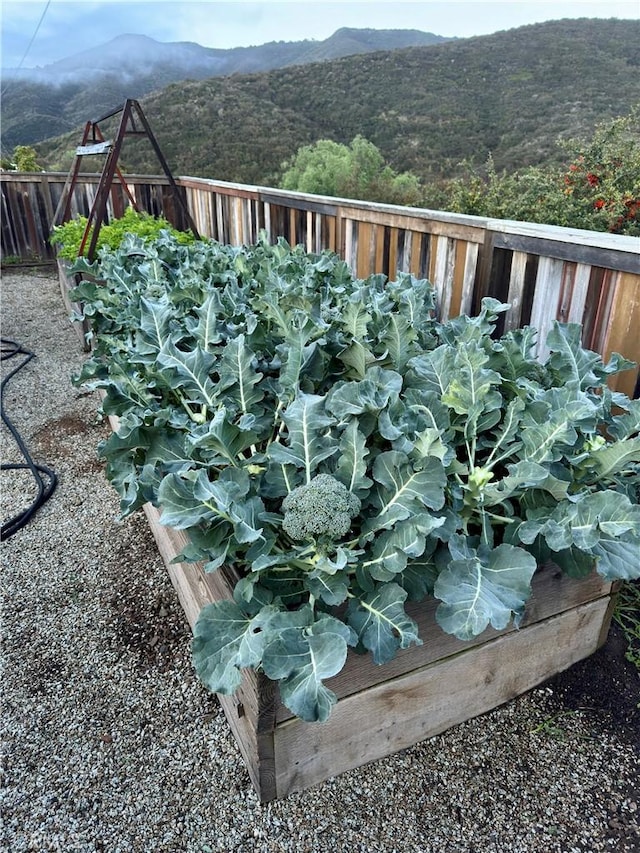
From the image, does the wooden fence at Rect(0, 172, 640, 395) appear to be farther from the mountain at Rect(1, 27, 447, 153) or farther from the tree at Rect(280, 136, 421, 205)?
the mountain at Rect(1, 27, 447, 153)

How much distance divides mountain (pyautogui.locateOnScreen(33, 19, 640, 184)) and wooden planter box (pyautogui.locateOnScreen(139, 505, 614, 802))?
21.5m

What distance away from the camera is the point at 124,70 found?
47.2 m

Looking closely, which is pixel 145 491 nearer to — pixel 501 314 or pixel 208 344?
pixel 208 344

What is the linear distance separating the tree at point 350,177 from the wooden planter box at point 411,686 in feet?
36.9

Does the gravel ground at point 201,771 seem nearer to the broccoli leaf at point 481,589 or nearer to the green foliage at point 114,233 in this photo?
the broccoli leaf at point 481,589

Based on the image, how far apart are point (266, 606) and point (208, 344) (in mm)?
1059

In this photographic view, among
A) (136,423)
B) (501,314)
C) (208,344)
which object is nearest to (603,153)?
(501,314)

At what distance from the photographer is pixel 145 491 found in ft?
4.82

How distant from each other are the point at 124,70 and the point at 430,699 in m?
56.9

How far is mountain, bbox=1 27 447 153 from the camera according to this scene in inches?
1253

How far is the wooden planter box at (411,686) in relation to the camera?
4.46ft

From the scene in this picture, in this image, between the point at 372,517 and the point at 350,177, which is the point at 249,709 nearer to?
the point at 372,517

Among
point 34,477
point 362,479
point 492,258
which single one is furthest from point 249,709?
point 34,477

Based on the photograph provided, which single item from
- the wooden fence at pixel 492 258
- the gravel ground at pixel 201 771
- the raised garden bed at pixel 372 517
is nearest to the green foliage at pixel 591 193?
the wooden fence at pixel 492 258
